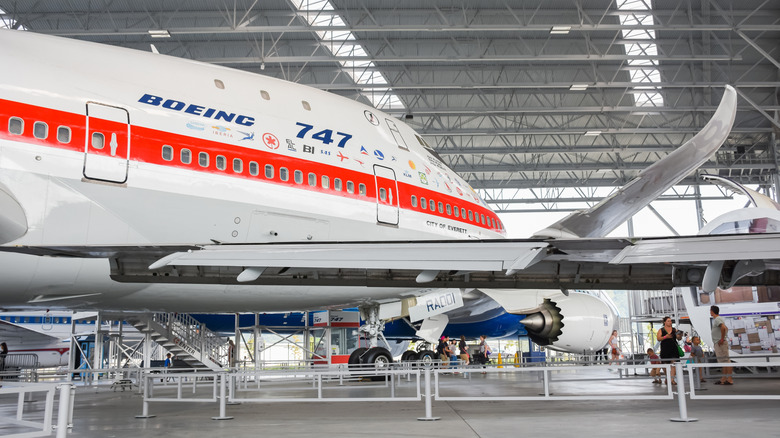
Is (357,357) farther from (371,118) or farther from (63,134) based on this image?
(63,134)

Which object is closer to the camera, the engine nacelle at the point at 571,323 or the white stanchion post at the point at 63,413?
the white stanchion post at the point at 63,413

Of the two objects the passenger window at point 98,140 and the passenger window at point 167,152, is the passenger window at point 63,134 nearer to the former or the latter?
the passenger window at point 98,140

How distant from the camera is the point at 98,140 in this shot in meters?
7.63

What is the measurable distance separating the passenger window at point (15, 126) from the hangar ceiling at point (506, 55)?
13.4 meters

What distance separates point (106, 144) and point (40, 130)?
2.33 ft

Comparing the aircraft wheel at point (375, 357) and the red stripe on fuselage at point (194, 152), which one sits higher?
the red stripe on fuselage at point (194, 152)

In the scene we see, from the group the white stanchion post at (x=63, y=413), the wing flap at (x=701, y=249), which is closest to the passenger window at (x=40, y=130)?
the white stanchion post at (x=63, y=413)

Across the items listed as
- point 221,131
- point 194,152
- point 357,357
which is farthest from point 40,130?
point 357,357

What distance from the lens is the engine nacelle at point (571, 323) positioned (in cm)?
1216

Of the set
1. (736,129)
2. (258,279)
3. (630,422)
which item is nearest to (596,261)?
(630,422)

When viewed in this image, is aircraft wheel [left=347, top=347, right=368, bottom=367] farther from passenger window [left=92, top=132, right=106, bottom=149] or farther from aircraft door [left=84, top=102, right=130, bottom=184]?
passenger window [left=92, top=132, right=106, bottom=149]

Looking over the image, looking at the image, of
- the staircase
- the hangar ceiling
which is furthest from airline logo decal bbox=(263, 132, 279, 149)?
the hangar ceiling

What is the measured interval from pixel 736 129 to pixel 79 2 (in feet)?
97.0

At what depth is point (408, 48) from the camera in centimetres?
2544
